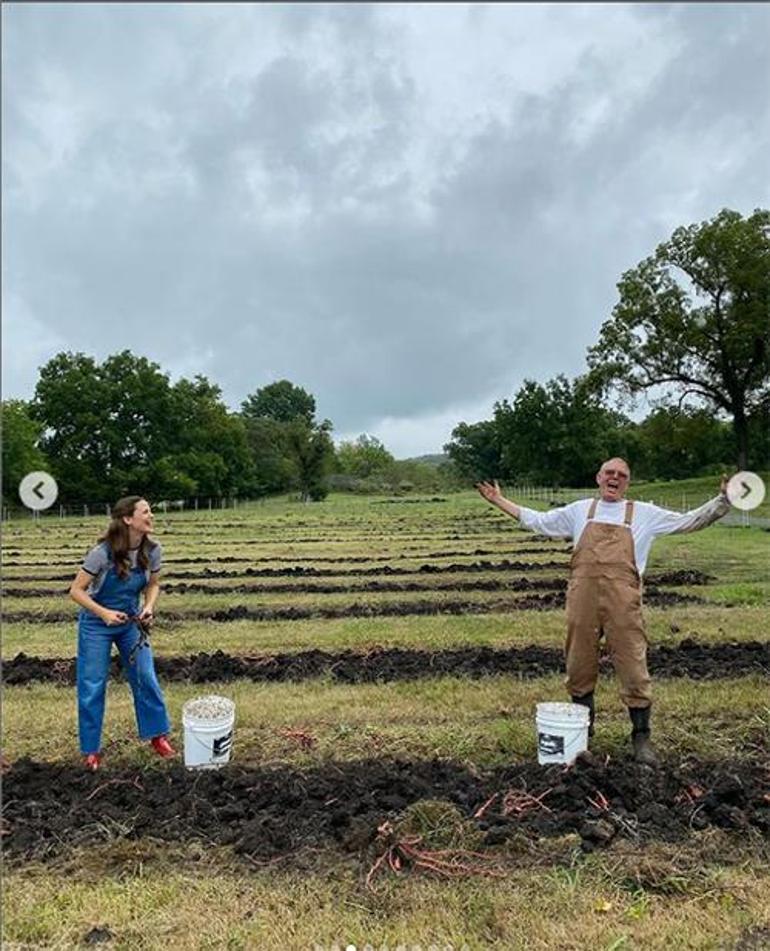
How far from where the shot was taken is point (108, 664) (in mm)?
5504

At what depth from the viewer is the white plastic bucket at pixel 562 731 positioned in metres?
5.00

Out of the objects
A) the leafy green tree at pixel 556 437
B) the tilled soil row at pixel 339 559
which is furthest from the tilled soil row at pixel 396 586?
the leafy green tree at pixel 556 437

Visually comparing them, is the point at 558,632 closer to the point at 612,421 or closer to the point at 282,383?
the point at 612,421

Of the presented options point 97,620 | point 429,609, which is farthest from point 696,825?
point 429,609

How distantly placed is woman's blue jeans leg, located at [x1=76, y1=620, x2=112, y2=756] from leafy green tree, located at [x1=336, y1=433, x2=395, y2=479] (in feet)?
278

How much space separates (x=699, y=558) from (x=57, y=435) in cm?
5664

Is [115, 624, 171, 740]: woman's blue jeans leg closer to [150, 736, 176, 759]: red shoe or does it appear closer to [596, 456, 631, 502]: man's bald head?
[150, 736, 176, 759]: red shoe

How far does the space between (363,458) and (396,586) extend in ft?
302

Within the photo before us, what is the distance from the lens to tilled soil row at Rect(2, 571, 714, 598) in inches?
542

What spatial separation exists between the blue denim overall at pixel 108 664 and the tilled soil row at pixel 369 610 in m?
5.70

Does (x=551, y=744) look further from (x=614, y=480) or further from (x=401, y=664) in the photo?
(x=401, y=664)

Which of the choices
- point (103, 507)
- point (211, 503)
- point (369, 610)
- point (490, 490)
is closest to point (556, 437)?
point (211, 503)

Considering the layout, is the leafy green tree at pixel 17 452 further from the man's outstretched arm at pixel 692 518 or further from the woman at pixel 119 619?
the man's outstretched arm at pixel 692 518

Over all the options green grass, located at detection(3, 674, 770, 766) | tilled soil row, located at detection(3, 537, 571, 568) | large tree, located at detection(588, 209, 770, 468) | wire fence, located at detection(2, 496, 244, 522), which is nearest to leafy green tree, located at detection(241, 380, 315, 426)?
wire fence, located at detection(2, 496, 244, 522)
